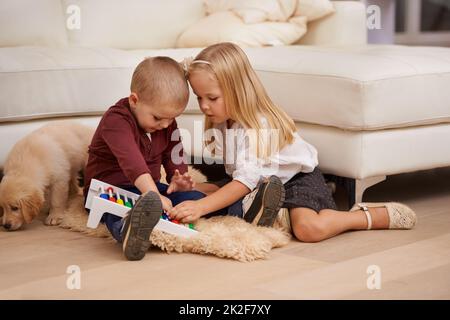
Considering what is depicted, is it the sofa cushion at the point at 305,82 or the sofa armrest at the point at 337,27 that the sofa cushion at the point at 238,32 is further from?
the sofa cushion at the point at 305,82

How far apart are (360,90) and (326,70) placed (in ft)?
0.53

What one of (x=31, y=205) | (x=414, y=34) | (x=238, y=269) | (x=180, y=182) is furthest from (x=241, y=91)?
(x=414, y=34)

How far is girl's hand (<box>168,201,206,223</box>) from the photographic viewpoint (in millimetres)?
1832

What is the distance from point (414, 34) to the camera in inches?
227

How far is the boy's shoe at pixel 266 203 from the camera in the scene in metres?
1.86

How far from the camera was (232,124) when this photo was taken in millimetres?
2021

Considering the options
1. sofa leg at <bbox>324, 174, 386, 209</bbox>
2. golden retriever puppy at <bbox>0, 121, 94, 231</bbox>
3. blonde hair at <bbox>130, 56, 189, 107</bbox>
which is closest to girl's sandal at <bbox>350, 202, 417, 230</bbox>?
sofa leg at <bbox>324, 174, 386, 209</bbox>

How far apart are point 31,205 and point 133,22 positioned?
4.24ft

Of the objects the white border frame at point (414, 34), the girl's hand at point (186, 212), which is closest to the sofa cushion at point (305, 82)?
the girl's hand at point (186, 212)

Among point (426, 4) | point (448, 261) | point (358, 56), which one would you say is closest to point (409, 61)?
point (358, 56)

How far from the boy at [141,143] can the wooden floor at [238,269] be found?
0.25 feet

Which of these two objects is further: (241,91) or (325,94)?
(325,94)

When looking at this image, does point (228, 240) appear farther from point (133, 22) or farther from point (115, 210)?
point (133, 22)

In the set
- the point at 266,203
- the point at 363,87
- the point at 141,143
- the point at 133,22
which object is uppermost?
the point at 133,22
